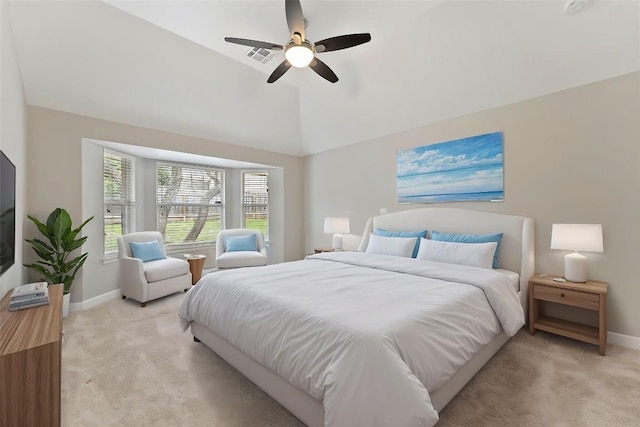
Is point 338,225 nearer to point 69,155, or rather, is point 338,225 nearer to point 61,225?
point 61,225

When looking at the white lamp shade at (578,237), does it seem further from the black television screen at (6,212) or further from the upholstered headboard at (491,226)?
the black television screen at (6,212)

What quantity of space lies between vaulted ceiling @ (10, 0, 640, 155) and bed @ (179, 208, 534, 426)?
1.76 metres

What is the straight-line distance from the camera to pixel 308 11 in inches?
112

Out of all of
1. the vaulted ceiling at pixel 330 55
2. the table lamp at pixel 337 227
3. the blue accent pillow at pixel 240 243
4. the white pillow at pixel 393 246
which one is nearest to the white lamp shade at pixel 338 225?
the table lamp at pixel 337 227

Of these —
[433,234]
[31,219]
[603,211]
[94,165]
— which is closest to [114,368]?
[31,219]

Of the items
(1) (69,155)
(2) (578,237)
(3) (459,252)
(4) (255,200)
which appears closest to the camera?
(2) (578,237)

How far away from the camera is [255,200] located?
6203 mm

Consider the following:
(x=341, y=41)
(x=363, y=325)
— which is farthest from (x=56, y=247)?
(x=341, y=41)

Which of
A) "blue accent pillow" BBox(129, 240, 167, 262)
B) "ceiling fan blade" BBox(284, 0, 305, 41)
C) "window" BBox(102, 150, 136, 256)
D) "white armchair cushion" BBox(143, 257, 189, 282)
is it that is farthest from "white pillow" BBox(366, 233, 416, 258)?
"window" BBox(102, 150, 136, 256)

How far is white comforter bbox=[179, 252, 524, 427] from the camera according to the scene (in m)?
1.27

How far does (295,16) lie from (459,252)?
2.79 meters

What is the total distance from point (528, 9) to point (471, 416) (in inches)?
131

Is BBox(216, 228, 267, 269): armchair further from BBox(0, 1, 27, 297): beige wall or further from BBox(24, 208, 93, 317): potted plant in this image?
BBox(0, 1, 27, 297): beige wall

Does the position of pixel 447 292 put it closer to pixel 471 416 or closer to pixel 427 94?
pixel 471 416
